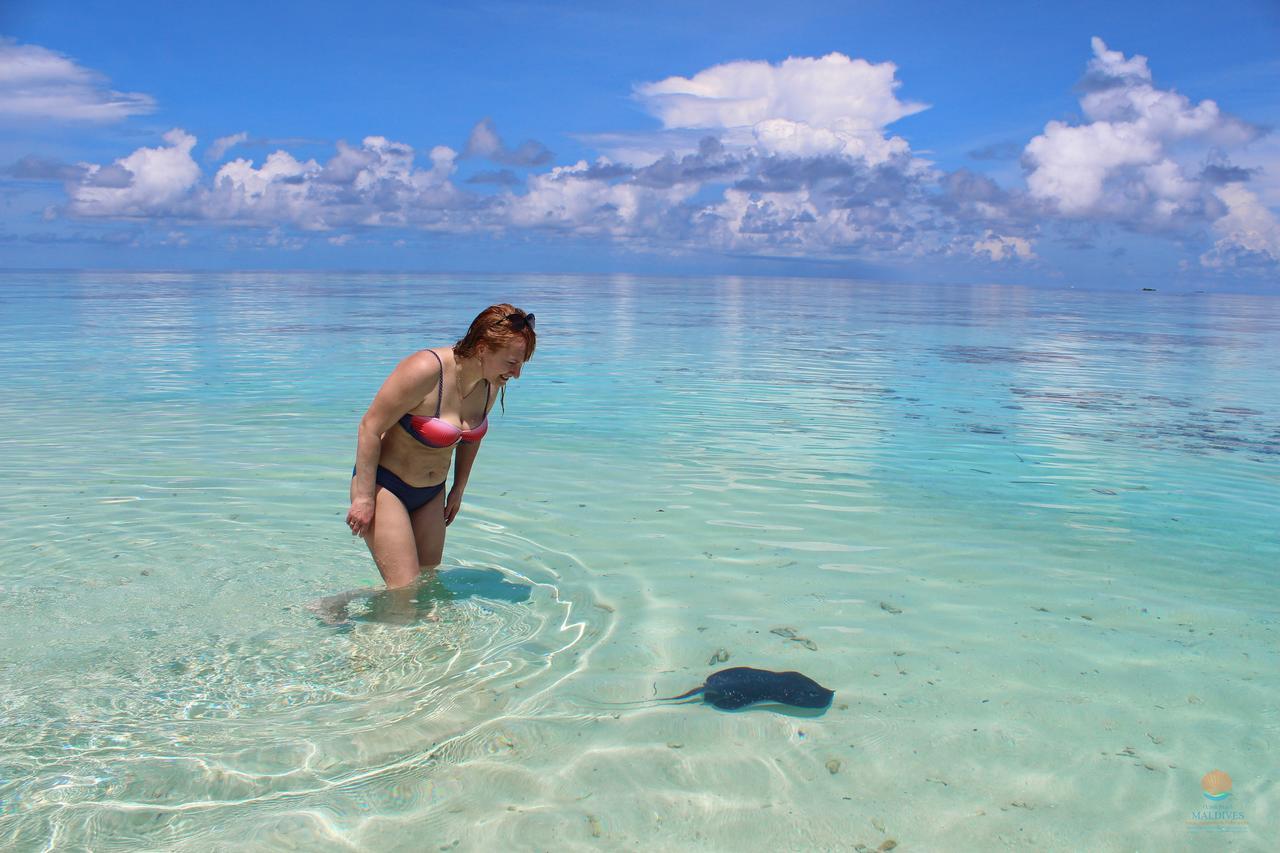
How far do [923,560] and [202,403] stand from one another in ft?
32.9

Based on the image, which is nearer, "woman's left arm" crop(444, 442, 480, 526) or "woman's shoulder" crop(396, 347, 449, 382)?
"woman's shoulder" crop(396, 347, 449, 382)

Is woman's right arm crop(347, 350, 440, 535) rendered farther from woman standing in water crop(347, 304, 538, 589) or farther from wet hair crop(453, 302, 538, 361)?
wet hair crop(453, 302, 538, 361)

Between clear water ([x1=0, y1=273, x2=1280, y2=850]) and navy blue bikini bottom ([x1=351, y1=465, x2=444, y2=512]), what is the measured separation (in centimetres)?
56

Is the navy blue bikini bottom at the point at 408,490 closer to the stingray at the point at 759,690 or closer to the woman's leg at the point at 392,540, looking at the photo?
the woman's leg at the point at 392,540

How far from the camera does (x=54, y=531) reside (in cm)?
597

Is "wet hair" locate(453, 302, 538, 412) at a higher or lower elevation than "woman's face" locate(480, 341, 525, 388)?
higher

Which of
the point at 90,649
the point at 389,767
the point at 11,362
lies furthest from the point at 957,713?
the point at 11,362

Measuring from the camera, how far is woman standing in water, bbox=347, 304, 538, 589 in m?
4.11

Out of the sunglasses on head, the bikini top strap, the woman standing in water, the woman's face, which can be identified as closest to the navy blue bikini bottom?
the woman standing in water

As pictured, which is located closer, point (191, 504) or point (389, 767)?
point (389, 767)

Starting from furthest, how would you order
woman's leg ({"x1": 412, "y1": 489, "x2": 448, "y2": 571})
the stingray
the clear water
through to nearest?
woman's leg ({"x1": 412, "y1": 489, "x2": 448, "y2": 571}) → the stingray → the clear water

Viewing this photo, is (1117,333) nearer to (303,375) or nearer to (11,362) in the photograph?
(303,375)

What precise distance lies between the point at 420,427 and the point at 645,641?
159 centimetres

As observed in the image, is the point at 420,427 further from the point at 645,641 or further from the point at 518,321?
the point at 645,641
